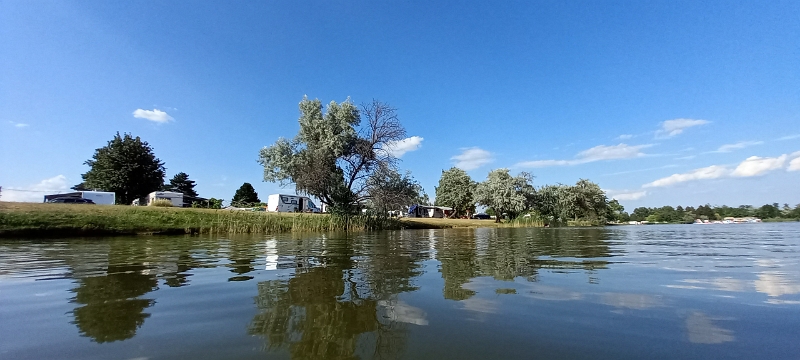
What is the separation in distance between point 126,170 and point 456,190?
59.6 metres

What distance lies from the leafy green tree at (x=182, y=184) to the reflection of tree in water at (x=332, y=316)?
288 feet

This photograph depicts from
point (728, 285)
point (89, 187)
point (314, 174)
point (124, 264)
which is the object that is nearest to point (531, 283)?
point (728, 285)

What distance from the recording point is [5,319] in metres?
4.00

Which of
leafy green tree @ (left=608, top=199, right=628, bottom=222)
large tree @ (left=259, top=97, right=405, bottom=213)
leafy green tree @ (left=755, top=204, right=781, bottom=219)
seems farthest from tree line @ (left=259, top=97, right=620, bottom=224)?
leafy green tree @ (left=755, top=204, right=781, bottom=219)

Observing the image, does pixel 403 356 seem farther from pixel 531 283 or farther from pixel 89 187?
pixel 89 187

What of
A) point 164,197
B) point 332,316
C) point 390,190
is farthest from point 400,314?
point 164,197

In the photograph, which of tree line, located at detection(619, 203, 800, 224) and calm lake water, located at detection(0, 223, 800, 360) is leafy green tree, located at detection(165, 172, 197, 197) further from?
tree line, located at detection(619, 203, 800, 224)

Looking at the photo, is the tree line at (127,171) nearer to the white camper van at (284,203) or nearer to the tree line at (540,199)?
the white camper van at (284,203)

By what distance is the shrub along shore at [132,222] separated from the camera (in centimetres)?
2011

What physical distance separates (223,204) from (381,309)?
159 ft

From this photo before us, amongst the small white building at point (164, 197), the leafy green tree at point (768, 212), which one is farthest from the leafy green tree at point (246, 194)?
the leafy green tree at point (768, 212)

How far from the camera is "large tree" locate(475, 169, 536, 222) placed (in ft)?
193

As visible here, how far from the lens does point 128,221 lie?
2334cm

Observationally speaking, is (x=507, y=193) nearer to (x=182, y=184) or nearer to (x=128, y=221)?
(x=128, y=221)
